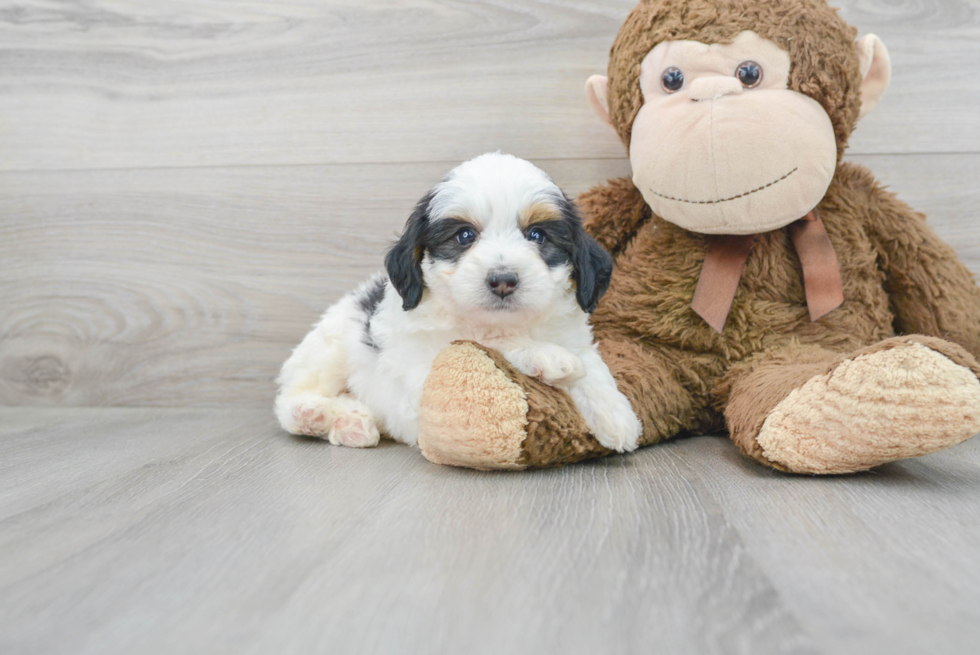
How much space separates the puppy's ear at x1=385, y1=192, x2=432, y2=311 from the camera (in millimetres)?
1381

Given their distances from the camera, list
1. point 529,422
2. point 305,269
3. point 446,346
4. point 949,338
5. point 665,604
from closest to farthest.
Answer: point 665,604 → point 529,422 → point 446,346 → point 949,338 → point 305,269

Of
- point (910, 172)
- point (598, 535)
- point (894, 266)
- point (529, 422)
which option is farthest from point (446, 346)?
point (910, 172)

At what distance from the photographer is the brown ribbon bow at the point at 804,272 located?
63.1 inches

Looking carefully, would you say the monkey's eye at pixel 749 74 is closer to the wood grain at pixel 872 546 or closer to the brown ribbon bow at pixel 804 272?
the brown ribbon bow at pixel 804 272

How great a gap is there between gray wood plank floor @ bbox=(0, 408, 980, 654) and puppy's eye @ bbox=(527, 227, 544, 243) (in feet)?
1.35

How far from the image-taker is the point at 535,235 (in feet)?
4.47

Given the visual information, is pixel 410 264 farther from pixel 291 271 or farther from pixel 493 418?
pixel 291 271

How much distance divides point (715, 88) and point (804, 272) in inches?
17.5

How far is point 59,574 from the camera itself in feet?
2.87

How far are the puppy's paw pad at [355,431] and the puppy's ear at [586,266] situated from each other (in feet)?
1.73

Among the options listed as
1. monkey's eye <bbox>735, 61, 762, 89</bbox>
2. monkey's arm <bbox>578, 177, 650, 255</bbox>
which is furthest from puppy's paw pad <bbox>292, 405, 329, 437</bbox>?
monkey's eye <bbox>735, 61, 762, 89</bbox>

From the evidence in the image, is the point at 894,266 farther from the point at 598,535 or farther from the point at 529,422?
the point at 598,535

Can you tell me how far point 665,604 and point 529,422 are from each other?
0.51 meters

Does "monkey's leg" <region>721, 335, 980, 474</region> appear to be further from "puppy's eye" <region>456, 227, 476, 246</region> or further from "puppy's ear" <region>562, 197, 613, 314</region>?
"puppy's eye" <region>456, 227, 476, 246</region>
